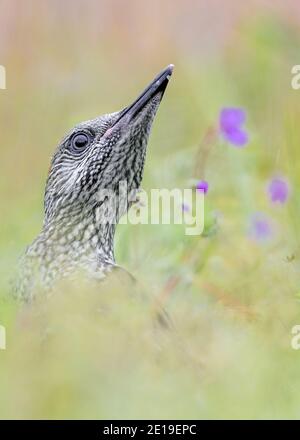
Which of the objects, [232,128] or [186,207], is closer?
[186,207]

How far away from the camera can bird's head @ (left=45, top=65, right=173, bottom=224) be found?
388cm

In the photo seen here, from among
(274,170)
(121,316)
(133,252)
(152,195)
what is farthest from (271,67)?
(121,316)

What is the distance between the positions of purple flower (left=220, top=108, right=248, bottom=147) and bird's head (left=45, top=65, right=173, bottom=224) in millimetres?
640

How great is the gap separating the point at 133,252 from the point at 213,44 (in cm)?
276

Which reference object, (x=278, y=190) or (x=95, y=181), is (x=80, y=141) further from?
(x=278, y=190)

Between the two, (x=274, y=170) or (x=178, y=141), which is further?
(x=178, y=141)

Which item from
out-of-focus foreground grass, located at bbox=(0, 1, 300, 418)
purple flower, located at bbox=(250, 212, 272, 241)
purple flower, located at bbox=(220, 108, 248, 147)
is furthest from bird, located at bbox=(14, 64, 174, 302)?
purple flower, located at bbox=(220, 108, 248, 147)

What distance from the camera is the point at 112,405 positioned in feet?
6.30

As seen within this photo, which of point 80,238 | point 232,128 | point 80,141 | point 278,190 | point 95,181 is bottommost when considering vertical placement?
point 80,238

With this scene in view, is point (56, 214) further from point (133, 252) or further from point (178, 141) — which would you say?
point (178, 141)

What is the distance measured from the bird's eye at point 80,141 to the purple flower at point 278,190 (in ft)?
2.71

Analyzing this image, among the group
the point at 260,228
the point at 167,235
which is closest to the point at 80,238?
the point at 167,235

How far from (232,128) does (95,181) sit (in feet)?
2.81

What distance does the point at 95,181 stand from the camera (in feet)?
12.8
